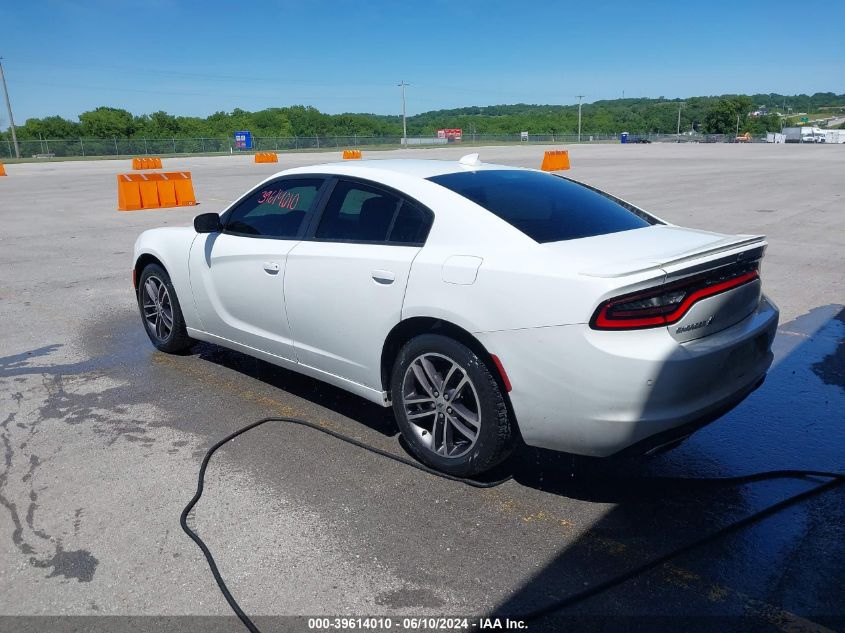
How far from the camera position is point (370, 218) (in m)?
4.07

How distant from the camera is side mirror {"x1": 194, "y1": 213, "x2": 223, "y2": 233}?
16.3ft

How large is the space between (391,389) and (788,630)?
2.12 m

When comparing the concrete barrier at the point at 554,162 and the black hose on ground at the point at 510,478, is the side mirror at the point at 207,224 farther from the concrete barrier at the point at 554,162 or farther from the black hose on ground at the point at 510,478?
the concrete barrier at the point at 554,162

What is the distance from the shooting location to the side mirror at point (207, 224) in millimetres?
4980

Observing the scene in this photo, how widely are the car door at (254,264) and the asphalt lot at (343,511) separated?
48cm

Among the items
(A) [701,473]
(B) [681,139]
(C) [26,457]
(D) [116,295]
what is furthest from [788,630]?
(B) [681,139]

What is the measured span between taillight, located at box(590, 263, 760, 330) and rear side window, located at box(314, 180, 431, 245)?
3.78 feet

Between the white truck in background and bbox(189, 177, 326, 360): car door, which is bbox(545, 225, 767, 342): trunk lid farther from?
the white truck in background

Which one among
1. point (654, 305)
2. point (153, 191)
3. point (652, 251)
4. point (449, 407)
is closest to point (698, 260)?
point (652, 251)

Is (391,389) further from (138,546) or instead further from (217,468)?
(138,546)

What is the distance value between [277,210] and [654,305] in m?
2.74

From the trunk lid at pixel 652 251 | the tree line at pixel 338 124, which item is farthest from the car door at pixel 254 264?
the tree line at pixel 338 124

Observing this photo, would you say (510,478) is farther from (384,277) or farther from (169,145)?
(169,145)

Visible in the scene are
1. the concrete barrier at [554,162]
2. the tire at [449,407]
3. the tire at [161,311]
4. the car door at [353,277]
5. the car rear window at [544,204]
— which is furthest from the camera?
the concrete barrier at [554,162]
